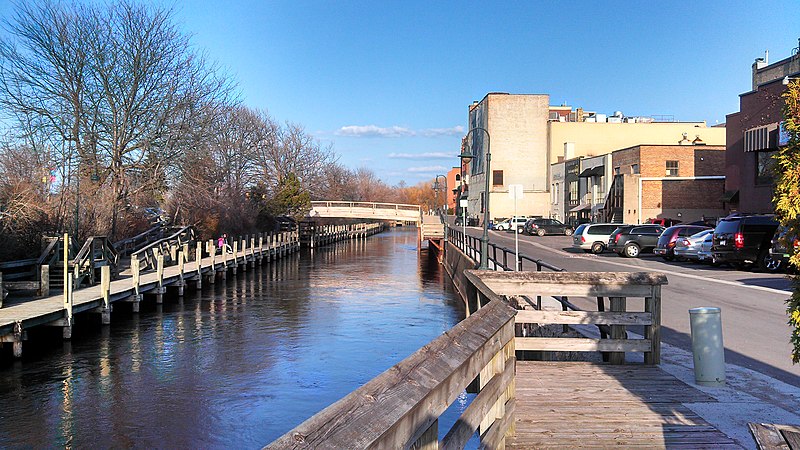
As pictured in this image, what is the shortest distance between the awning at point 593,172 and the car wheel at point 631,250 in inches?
1248


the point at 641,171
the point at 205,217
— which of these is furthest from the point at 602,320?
the point at 641,171

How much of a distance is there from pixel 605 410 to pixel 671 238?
92.1 ft

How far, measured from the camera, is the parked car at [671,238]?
106 ft

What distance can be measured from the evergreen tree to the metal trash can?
97.4 inches

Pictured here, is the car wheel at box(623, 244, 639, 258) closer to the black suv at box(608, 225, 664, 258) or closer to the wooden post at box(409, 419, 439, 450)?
the black suv at box(608, 225, 664, 258)

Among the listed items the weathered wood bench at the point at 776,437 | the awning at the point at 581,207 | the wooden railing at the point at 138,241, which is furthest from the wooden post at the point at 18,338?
the awning at the point at 581,207

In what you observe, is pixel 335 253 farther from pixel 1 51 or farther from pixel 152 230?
pixel 1 51

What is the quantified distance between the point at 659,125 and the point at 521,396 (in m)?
87.1

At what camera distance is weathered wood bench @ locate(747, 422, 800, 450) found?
320 centimetres

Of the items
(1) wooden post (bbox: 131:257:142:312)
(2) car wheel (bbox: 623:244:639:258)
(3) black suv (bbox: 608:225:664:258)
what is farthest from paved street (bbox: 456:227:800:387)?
(1) wooden post (bbox: 131:257:142:312)

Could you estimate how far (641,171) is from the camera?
55875 millimetres

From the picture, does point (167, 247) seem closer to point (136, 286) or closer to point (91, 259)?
point (91, 259)

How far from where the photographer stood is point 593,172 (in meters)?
68.5

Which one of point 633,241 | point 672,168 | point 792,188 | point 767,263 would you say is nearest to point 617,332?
point 792,188
